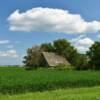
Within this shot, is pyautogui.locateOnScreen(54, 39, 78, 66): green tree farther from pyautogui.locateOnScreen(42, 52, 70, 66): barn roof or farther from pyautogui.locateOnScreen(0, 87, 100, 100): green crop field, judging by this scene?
pyautogui.locateOnScreen(0, 87, 100, 100): green crop field

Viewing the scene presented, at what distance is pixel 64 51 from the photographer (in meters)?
91.7

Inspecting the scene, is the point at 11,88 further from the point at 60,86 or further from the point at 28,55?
the point at 28,55

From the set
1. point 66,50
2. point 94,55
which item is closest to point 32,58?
point 66,50

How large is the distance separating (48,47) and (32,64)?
1087 cm

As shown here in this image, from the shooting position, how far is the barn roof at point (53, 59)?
276ft

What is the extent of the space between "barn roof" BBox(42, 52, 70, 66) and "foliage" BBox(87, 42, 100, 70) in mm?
12700

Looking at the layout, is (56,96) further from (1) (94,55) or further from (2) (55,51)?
(2) (55,51)

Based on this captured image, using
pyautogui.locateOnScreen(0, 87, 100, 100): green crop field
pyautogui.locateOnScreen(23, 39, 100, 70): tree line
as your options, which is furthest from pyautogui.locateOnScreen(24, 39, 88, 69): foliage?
pyautogui.locateOnScreen(0, 87, 100, 100): green crop field

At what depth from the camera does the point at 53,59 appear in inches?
3381

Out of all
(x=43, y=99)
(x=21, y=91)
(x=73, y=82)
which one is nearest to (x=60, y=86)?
(x=73, y=82)

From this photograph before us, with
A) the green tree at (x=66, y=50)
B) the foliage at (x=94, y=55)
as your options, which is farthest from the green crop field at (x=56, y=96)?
the green tree at (x=66, y=50)

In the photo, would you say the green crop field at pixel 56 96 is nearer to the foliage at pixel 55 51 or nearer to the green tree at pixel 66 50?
the foliage at pixel 55 51

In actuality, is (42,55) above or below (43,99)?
above

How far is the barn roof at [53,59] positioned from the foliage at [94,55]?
1270 centimetres
